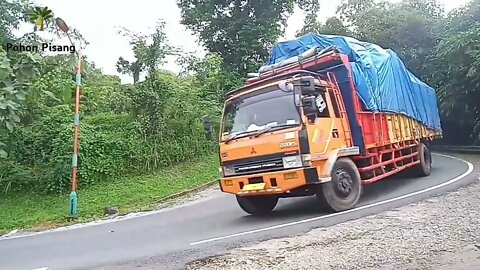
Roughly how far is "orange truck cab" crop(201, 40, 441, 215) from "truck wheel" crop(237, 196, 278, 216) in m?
0.02

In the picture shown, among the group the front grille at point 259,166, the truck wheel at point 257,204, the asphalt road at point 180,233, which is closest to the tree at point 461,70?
the asphalt road at point 180,233

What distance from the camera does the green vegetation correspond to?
13.9 metres

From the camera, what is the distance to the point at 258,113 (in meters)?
8.46

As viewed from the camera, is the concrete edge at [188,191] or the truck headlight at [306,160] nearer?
the truck headlight at [306,160]

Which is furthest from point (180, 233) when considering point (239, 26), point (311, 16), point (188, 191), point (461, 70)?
point (311, 16)

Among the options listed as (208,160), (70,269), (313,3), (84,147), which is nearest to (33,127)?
(84,147)

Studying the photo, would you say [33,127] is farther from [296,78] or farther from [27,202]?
[296,78]

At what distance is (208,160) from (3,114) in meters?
13.4

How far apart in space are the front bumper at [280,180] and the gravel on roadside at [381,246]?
93 cm

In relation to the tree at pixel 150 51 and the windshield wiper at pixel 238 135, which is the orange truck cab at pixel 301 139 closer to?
the windshield wiper at pixel 238 135

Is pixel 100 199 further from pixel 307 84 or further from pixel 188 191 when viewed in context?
pixel 307 84

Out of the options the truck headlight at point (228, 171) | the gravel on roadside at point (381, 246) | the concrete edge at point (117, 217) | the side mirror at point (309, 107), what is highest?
the side mirror at point (309, 107)

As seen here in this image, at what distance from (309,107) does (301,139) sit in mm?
587

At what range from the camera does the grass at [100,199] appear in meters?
12.1
